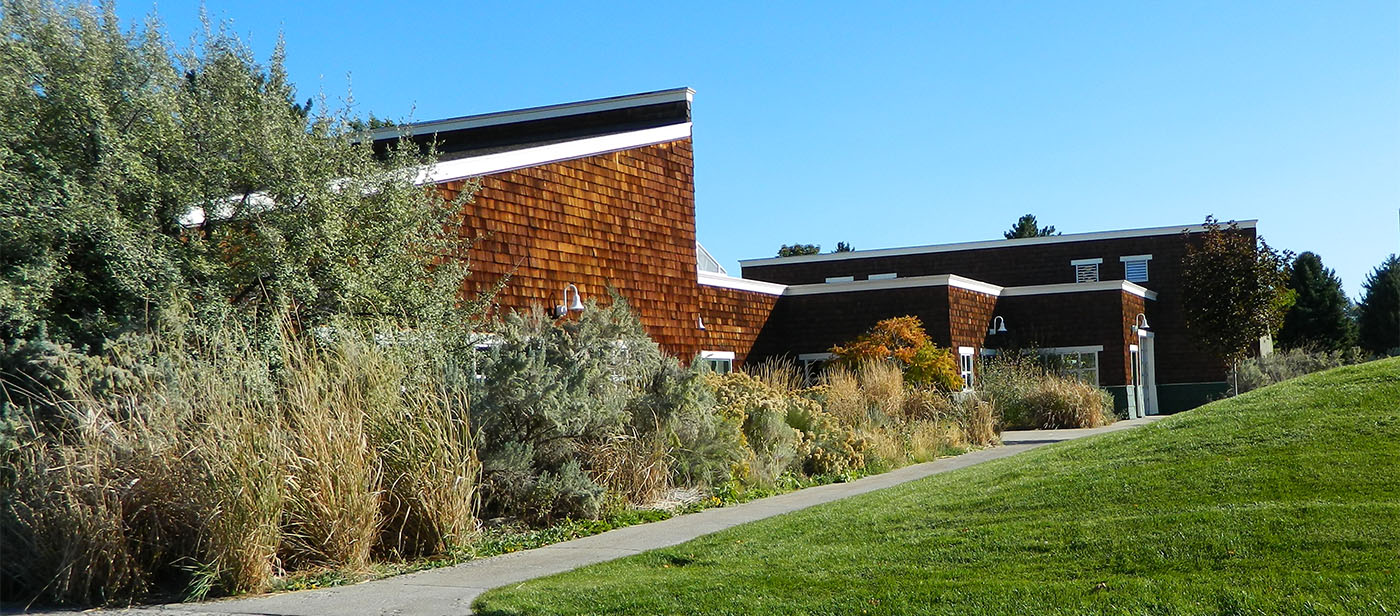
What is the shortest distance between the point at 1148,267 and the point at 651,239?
73.8ft

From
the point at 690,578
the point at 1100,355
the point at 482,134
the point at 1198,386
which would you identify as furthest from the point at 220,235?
the point at 1198,386

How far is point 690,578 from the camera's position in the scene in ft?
24.5

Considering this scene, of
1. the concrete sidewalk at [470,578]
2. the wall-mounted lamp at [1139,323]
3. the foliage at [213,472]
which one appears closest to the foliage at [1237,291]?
the wall-mounted lamp at [1139,323]

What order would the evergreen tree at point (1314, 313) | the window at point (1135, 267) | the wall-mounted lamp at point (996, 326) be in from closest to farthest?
the wall-mounted lamp at point (996, 326) < the window at point (1135, 267) < the evergreen tree at point (1314, 313)

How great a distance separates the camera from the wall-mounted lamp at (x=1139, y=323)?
3148cm

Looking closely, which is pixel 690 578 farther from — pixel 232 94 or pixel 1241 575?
pixel 232 94

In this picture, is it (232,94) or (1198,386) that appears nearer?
(232,94)

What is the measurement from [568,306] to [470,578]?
8954 mm

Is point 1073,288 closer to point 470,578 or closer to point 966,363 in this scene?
point 966,363

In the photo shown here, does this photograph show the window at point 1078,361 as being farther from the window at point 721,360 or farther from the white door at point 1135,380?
the window at point 721,360

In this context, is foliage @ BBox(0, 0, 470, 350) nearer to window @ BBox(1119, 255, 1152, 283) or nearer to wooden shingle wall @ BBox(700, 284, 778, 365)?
wooden shingle wall @ BBox(700, 284, 778, 365)

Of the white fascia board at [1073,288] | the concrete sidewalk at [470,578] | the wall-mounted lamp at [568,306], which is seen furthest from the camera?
the white fascia board at [1073,288]

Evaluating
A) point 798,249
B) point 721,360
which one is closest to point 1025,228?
point 798,249

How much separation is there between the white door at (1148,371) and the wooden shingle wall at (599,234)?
18.3 meters
